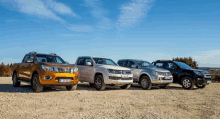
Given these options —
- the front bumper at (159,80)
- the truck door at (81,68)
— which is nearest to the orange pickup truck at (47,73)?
Result: the truck door at (81,68)

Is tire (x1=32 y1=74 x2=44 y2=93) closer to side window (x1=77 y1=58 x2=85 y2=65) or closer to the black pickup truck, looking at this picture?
side window (x1=77 y1=58 x2=85 y2=65)

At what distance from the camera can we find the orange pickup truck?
909 centimetres

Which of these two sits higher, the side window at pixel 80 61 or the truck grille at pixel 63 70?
the side window at pixel 80 61

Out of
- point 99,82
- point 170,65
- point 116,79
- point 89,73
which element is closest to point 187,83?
point 170,65

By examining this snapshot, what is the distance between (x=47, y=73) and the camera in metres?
9.06

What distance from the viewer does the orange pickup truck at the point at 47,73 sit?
29.8 feet

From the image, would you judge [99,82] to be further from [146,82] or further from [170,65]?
[170,65]

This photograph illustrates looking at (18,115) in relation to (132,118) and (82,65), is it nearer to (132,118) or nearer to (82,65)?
(132,118)

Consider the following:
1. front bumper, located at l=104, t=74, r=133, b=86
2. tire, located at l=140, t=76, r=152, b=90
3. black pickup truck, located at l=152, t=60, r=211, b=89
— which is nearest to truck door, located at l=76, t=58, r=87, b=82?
front bumper, located at l=104, t=74, r=133, b=86

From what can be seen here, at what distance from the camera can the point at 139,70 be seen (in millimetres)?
12484

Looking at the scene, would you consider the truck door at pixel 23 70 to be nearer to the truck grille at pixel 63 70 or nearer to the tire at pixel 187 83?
the truck grille at pixel 63 70

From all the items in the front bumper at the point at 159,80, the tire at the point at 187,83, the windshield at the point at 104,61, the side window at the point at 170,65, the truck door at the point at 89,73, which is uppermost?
the windshield at the point at 104,61

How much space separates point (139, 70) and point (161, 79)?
1.47m

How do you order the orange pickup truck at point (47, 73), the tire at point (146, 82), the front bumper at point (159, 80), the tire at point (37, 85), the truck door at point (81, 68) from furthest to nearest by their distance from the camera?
the truck door at point (81, 68) → the tire at point (146, 82) → the front bumper at point (159, 80) → the tire at point (37, 85) → the orange pickup truck at point (47, 73)
